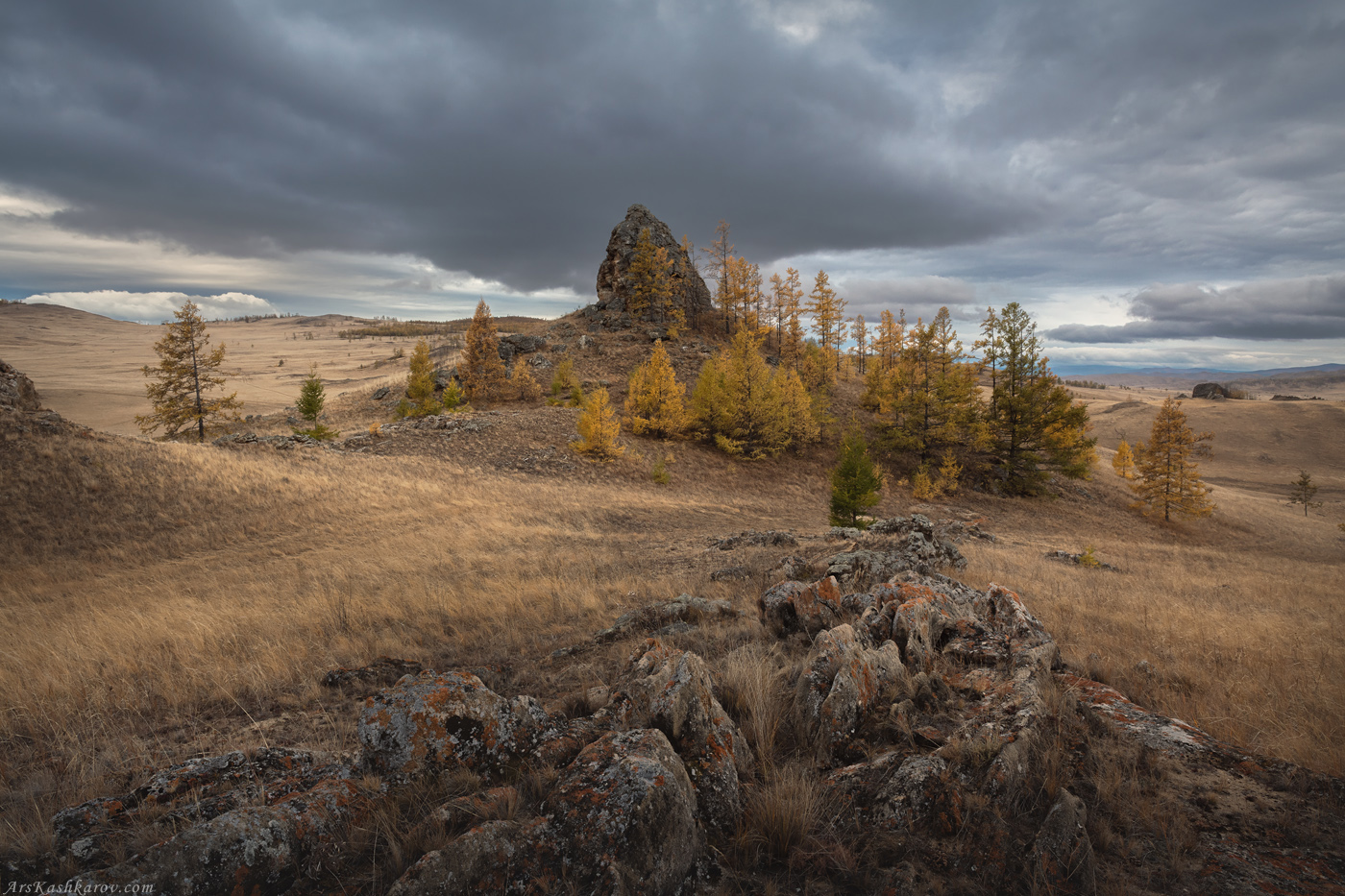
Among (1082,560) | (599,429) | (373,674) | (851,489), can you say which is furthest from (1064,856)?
(599,429)

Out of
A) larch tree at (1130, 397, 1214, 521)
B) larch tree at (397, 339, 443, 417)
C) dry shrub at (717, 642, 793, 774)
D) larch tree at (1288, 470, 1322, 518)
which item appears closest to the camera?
dry shrub at (717, 642, 793, 774)

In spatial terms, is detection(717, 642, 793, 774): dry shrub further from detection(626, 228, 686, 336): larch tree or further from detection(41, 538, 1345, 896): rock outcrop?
detection(626, 228, 686, 336): larch tree

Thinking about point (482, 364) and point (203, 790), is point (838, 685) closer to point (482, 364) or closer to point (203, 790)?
point (203, 790)

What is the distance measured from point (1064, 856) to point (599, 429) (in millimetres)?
31633

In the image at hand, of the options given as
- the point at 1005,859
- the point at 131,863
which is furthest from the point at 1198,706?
the point at 131,863

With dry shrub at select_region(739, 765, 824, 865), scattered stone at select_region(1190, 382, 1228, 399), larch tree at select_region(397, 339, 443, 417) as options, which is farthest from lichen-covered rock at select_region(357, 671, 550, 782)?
scattered stone at select_region(1190, 382, 1228, 399)

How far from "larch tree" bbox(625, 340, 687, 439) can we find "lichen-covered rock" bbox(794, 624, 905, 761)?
33992mm

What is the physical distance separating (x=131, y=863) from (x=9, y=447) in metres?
25.5

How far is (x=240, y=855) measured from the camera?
8.11 ft

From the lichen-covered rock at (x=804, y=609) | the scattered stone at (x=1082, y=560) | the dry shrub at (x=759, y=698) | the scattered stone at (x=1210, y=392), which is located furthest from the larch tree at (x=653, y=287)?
the scattered stone at (x=1210, y=392)

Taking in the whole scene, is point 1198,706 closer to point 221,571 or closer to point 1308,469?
point 221,571

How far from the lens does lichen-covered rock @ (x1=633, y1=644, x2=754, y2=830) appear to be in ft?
10.5

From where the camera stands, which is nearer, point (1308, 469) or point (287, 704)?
point (287, 704)

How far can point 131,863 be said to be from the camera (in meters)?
2.37
